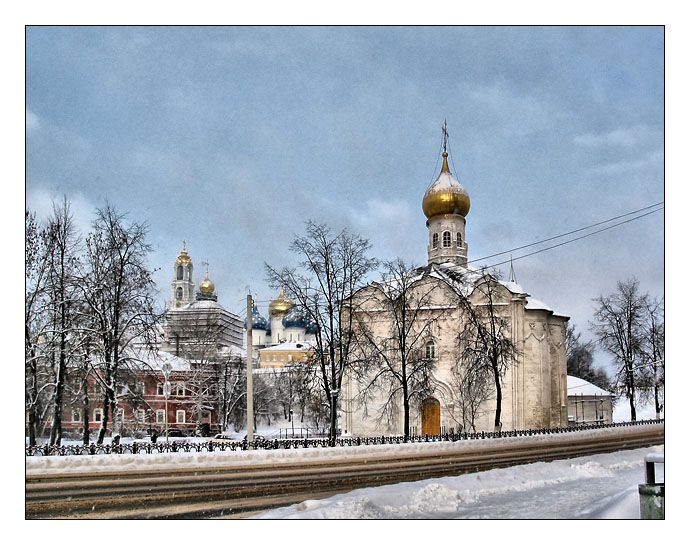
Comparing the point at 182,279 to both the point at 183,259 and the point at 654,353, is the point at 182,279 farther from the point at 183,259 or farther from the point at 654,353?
the point at 654,353

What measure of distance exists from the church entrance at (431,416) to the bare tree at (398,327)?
1133 millimetres

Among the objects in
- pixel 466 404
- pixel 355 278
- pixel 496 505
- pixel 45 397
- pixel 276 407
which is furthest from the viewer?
pixel 276 407

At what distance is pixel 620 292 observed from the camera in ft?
39.1

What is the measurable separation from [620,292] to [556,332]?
718 cm

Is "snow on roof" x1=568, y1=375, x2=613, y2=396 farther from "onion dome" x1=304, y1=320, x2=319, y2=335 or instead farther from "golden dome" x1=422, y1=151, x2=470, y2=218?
"onion dome" x1=304, y1=320, x2=319, y2=335

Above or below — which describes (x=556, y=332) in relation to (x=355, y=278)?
below

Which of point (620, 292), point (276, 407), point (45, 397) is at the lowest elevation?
point (276, 407)

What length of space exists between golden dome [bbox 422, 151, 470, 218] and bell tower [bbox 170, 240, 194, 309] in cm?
491

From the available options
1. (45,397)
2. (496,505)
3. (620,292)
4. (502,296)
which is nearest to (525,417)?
(502,296)

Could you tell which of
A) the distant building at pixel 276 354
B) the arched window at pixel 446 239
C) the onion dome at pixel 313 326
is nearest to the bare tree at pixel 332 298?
the onion dome at pixel 313 326

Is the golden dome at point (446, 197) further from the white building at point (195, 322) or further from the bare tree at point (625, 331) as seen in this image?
the white building at point (195, 322)

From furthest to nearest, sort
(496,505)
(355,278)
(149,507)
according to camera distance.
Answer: (355,278)
(496,505)
(149,507)

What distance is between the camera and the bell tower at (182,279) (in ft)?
38.9

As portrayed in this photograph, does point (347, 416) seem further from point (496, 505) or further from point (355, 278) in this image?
point (496, 505)
